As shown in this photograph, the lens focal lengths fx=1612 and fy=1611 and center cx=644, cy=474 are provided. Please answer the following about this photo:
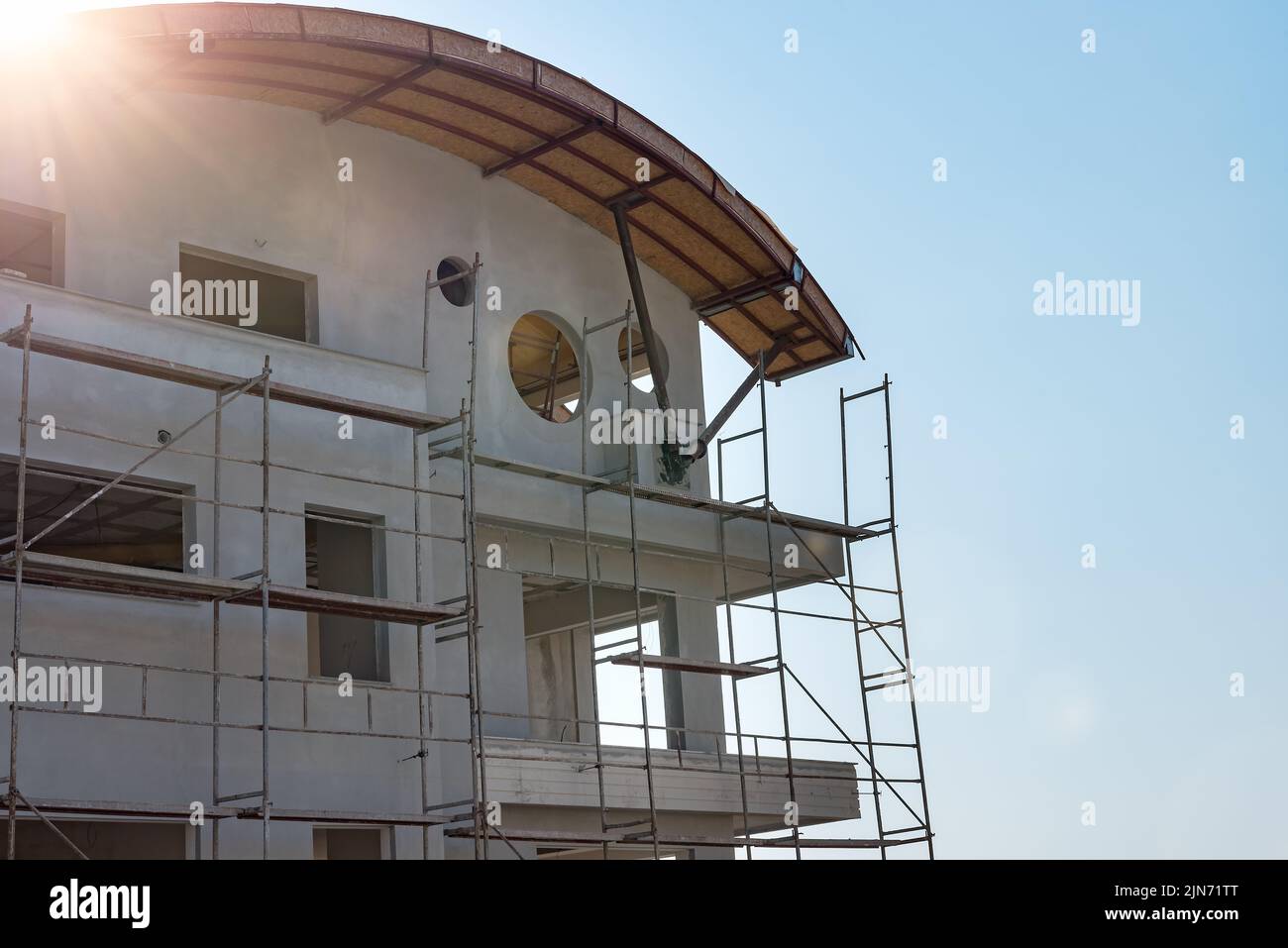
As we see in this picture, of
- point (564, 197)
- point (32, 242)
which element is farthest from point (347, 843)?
point (564, 197)

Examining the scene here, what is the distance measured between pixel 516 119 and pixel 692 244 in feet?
11.4

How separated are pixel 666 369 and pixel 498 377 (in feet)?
11.1

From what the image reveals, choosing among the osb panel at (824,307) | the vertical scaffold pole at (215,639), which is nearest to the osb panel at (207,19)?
the vertical scaffold pole at (215,639)

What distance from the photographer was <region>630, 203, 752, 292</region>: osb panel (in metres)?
20.3

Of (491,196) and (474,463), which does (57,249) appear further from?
(491,196)

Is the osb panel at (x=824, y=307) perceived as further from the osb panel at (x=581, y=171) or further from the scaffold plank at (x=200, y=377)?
the scaffold plank at (x=200, y=377)

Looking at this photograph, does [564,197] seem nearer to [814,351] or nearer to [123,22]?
[814,351]

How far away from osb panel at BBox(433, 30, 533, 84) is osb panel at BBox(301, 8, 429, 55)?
0.75ft

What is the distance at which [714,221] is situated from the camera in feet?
66.7

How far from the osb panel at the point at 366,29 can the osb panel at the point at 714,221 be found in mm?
4181
